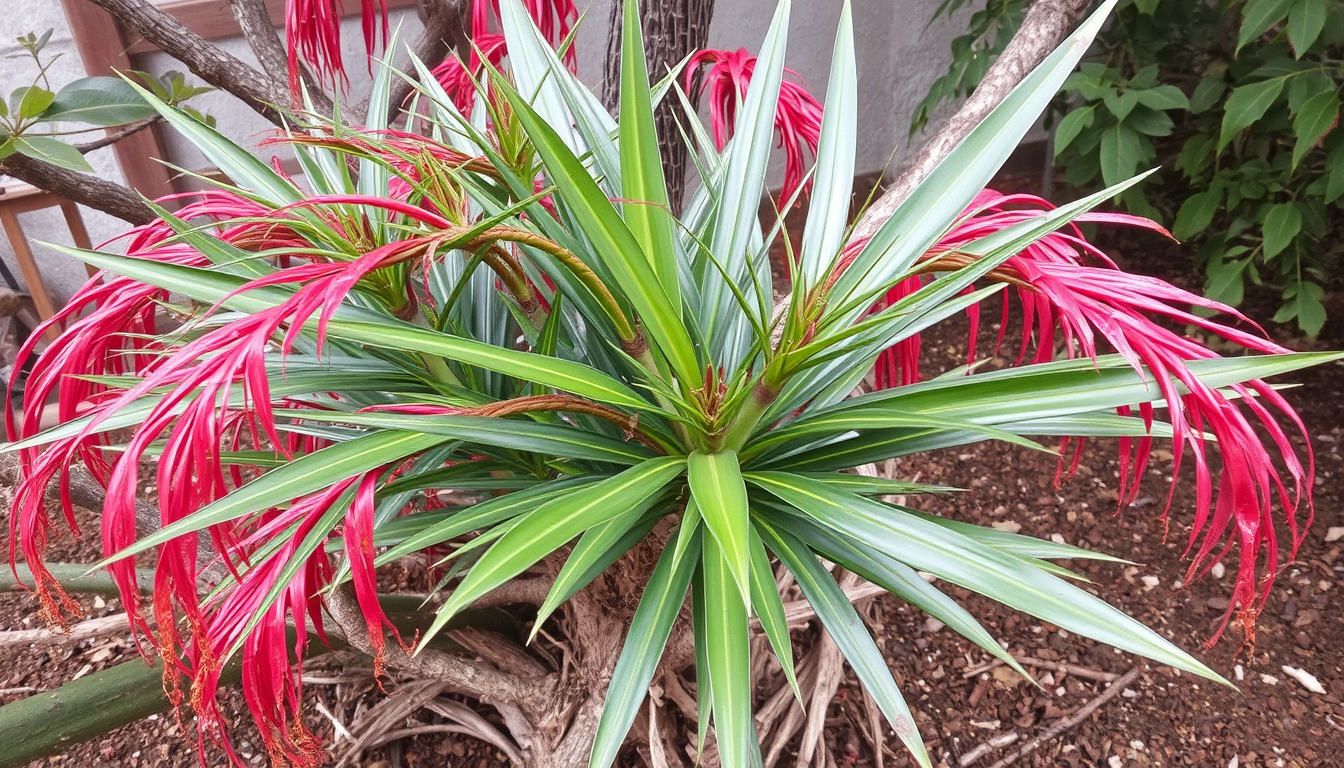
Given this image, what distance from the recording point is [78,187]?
3.26ft

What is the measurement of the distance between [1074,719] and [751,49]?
2.03 meters

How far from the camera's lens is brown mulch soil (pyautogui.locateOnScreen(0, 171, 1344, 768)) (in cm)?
118

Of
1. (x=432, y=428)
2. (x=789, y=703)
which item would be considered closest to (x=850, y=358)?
(x=432, y=428)

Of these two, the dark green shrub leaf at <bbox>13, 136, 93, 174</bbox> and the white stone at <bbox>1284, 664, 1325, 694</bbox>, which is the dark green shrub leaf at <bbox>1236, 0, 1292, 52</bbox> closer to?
the white stone at <bbox>1284, 664, 1325, 694</bbox>

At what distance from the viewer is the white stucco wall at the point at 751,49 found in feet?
6.78

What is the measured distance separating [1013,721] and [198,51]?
1.50m

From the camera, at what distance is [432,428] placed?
0.51m

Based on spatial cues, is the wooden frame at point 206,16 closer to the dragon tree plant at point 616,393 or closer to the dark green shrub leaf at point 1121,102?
the dragon tree plant at point 616,393

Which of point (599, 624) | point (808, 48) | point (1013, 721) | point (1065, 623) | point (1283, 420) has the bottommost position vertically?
point (1013, 721)

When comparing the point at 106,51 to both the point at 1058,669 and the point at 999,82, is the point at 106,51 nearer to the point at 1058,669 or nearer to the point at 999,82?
the point at 999,82

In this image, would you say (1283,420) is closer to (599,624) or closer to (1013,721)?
(1013,721)

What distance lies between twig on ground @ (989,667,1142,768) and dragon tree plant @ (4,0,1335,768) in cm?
66

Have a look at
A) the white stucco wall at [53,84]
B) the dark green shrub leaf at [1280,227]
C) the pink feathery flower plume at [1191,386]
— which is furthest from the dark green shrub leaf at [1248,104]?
the white stucco wall at [53,84]

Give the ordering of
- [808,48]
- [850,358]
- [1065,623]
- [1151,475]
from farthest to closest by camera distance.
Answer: [808,48] → [1151,475] → [850,358] → [1065,623]
